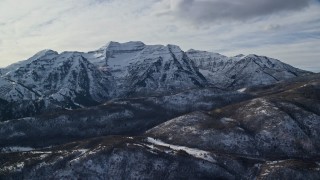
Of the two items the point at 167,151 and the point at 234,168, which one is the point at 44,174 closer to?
the point at 167,151

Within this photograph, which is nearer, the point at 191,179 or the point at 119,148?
the point at 191,179

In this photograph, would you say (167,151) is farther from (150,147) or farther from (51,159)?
(51,159)

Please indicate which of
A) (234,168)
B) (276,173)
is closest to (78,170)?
(234,168)

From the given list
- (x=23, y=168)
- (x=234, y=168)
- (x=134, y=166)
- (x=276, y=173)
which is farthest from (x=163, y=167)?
(x=23, y=168)

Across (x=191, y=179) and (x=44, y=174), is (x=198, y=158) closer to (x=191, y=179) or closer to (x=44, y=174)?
(x=191, y=179)

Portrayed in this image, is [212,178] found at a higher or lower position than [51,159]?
lower

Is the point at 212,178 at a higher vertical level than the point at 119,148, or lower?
lower

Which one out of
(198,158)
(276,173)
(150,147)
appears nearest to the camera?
(276,173)

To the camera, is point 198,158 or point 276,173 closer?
point 276,173

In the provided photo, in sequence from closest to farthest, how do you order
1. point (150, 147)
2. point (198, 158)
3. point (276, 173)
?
point (276, 173) → point (198, 158) → point (150, 147)
